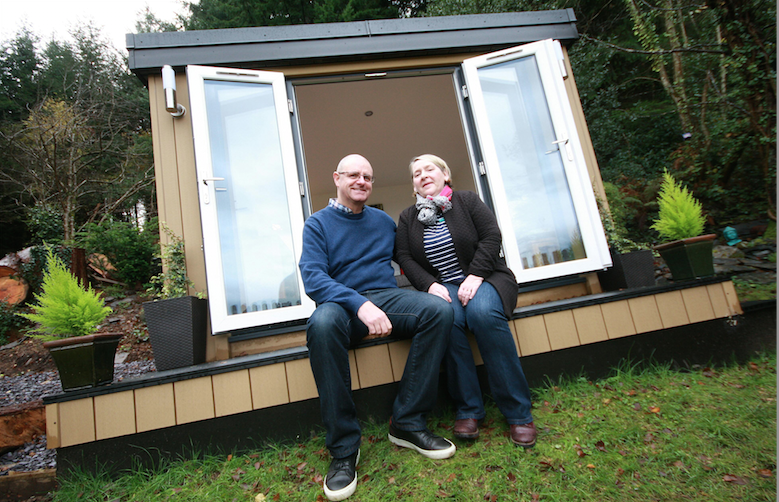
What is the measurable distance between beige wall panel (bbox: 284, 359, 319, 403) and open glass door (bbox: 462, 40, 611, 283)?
1.44 meters

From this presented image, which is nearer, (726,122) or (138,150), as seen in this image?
(726,122)

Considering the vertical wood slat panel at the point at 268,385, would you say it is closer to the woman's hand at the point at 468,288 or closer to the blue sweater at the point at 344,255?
the blue sweater at the point at 344,255

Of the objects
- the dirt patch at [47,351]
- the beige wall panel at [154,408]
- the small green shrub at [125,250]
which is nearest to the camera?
the beige wall panel at [154,408]

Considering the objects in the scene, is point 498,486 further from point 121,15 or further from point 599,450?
point 121,15

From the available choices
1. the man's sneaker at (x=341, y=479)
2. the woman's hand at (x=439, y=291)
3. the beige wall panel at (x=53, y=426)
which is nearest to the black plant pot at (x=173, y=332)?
the beige wall panel at (x=53, y=426)

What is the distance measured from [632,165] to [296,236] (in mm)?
6252

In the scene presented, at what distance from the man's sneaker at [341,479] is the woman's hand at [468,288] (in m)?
0.76

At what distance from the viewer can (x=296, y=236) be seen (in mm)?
2348

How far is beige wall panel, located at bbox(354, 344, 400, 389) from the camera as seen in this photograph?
179cm

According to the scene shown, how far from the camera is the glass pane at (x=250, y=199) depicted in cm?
227

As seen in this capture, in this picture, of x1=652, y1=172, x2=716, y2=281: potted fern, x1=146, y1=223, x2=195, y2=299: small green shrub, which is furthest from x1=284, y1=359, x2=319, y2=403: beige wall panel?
x1=652, y1=172, x2=716, y2=281: potted fern

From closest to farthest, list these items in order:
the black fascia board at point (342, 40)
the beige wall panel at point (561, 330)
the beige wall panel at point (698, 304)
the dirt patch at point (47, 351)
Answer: the beige wall panel at point (561, 330)
the beige wall panel at point (698, 304)
the black fascia board at point (342, 40)
the dirt patch at point (47, 351)

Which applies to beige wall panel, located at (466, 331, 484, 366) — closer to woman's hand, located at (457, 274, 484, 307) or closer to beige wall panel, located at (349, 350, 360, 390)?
woman's hand, located at (457, 274, 484, 307)

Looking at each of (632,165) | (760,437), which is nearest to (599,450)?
(760,437)
